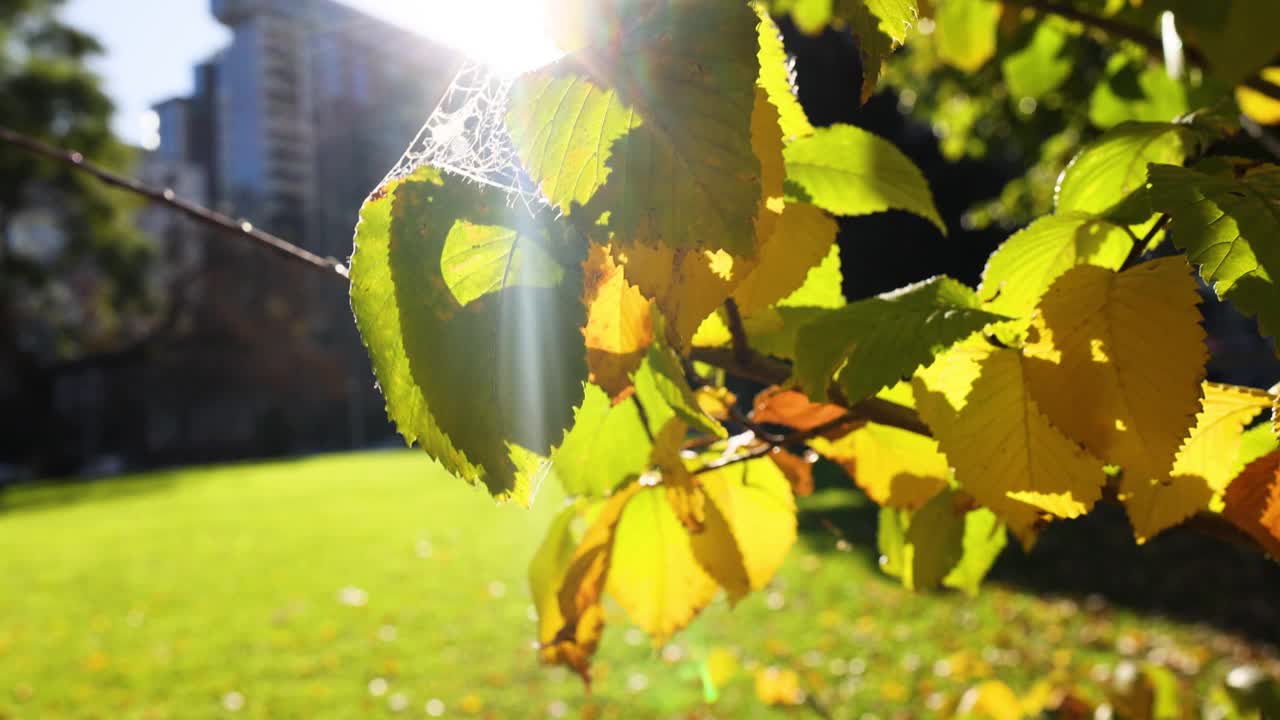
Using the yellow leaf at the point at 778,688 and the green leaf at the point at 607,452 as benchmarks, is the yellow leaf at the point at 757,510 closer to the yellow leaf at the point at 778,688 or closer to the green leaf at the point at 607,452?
the green leaf at the point at 607,452

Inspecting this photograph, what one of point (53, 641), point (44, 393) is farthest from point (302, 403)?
point (53, 641)

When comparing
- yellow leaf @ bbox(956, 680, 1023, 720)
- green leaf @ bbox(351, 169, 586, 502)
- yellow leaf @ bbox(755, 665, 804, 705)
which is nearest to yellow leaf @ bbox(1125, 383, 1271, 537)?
green leaf @ bbox(351, 169, 586, 502)

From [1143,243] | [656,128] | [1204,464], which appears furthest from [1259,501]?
[656,128]

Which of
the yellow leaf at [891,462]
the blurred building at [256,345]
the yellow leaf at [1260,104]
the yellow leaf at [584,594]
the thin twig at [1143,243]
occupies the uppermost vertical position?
the yellow leaf at [1260,104]

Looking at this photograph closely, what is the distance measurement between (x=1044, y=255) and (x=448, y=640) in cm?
641

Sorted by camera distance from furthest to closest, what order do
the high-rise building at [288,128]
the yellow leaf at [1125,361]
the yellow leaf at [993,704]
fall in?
the high-rise building at [288,128] → the yellow leaf at [993,704] → the yellow leaf at [1125,361]

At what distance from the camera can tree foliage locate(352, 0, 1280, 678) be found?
0.43 m

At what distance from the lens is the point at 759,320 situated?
27.7 inches

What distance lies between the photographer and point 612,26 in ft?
1.41

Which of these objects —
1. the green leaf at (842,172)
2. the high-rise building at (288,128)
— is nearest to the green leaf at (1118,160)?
the green leaf at (842,172)

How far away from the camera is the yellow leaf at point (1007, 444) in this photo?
23.1 inches

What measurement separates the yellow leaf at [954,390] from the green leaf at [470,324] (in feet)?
0.89

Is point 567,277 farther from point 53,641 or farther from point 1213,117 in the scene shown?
point 53,641

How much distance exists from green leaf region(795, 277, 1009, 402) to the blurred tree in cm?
3053
